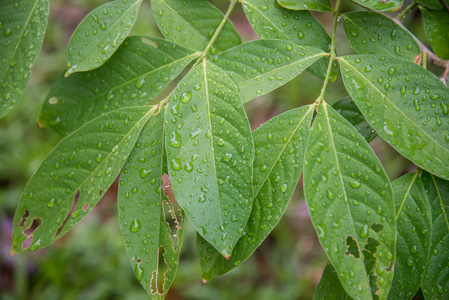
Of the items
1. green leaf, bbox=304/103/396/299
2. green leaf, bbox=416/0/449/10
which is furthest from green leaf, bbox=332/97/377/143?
green leaf, bbox=416/0/449/10

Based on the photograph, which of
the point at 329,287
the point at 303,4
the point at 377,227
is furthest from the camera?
the point at 303,4

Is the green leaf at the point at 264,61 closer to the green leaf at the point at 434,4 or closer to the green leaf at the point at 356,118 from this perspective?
the green leaf at the point at 356,118

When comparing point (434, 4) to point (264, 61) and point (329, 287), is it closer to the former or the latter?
point (264, 61)

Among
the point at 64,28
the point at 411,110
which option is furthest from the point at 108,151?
the point at 64,28

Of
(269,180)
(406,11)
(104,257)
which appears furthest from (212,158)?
(104,257)

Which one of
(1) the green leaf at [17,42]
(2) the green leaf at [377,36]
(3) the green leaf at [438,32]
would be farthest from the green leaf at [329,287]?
(1) the green leaf at [17,42]

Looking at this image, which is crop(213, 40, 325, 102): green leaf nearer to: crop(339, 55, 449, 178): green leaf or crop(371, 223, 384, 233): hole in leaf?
crop(339, 55, 449, 178): green leaf
